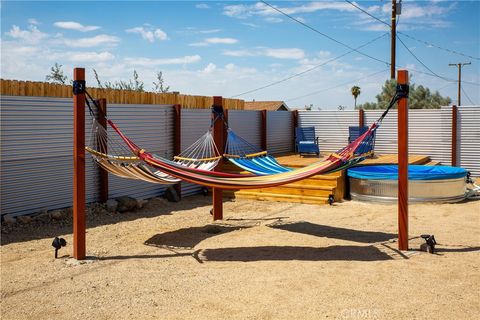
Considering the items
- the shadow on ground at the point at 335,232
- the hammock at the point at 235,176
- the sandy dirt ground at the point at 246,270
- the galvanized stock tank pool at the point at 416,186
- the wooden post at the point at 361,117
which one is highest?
the wooden post at the point at 361,117

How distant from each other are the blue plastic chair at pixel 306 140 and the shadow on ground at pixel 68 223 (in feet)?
14.6

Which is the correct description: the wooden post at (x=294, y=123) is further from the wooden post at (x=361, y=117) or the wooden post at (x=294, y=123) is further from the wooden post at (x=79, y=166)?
the wooden post at (x=79, y=166)

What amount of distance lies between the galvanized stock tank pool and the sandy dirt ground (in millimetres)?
1130

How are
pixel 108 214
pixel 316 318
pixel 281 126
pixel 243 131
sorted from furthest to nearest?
pixel 281 126 → pixel 243 131 → pixel 108 214 → pixel 316 318

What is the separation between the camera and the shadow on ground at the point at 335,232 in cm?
692

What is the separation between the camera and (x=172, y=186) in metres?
10.2

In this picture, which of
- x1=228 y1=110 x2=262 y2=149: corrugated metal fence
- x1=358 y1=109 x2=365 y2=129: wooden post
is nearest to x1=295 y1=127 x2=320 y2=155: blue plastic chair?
x1=228 y1=110 x2=262 y2=149: corrugated metal fence

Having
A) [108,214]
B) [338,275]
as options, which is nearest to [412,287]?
[338,275]

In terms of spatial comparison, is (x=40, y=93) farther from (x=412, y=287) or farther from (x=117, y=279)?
(x=412, y=287)

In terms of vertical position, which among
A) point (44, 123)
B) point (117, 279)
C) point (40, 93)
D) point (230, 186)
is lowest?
point (117, 279)

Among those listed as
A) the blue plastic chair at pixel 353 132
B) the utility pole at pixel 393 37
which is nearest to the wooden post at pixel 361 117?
the blue plastic chair at pixel 353 132

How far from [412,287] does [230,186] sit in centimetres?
249

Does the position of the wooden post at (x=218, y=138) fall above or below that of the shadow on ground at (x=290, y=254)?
above

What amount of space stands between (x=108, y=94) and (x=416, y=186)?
20.6 ft
